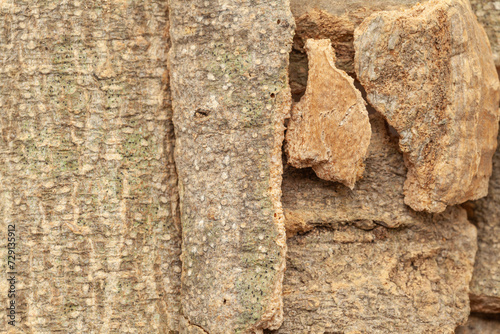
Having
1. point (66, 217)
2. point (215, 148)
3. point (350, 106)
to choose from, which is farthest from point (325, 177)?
point (66, 217)

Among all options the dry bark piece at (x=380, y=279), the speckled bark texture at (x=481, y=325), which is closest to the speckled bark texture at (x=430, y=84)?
the dry bark piece at (x=380, y=279)

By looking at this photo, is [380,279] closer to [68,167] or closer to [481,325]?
[481,325]

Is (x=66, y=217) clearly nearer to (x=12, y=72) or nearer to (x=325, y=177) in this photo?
(x=12, y=72)

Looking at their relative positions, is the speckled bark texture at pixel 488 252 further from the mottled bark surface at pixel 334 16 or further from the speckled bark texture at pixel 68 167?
the speckled bark texture at pixel 68 167

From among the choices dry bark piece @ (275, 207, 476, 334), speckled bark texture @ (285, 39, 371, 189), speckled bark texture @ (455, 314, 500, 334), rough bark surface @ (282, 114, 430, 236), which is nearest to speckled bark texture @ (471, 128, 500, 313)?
speckled bark texture @ (455, 314, 500, 334)

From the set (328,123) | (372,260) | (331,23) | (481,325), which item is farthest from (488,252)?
(331,23)
